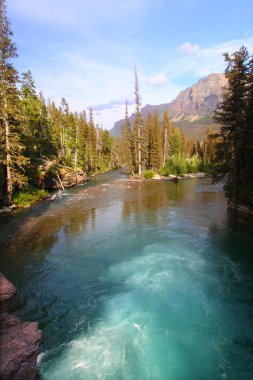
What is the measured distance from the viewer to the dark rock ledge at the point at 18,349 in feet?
17.0

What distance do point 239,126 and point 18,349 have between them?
22310 mm

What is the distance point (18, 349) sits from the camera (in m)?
5.68

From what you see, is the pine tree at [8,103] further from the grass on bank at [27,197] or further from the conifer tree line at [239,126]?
the conifer tree line at [239,126]

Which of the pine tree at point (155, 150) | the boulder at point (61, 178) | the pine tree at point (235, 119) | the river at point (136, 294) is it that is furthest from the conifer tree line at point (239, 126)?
the pine tree at point (155, 150)

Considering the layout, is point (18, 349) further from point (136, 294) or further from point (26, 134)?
point (26, 134)

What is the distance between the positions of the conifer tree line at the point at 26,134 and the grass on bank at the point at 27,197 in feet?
2.98

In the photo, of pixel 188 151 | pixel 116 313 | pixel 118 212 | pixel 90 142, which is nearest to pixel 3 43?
pixel 118 212

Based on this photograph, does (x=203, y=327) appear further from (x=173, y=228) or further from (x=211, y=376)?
(x=173, y=228)

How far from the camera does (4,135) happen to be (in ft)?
73.0

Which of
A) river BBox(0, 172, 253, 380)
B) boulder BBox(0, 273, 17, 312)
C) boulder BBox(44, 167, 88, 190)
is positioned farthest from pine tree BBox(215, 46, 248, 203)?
boulder BBox(44, 167, 88, 190)

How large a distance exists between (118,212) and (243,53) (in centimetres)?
1811

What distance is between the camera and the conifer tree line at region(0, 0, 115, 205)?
22.1m

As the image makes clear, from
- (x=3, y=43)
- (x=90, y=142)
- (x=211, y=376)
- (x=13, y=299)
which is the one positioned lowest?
(x=211, y=376)

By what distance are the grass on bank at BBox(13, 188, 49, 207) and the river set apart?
486cm
